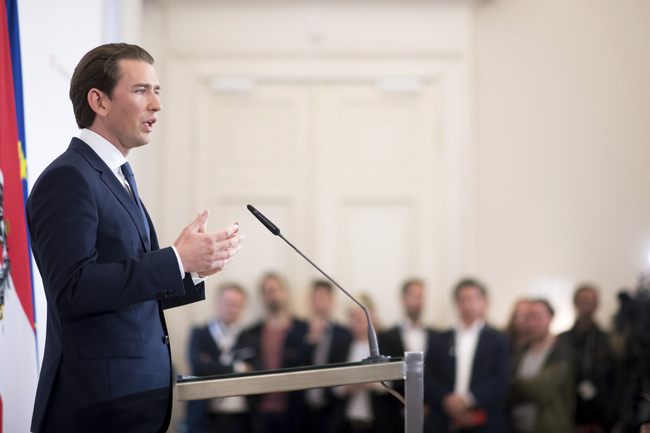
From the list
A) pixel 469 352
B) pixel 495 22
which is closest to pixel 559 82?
pixel 495 22

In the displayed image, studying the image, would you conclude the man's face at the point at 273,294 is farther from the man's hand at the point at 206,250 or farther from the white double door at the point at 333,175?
the man's hand at the point at 206,250

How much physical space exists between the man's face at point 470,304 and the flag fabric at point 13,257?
3294 millimetres

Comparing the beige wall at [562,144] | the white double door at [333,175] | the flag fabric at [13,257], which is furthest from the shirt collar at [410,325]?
the flag fabric at [13,257]

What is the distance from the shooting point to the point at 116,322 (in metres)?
1.63

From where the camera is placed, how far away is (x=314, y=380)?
1546mm

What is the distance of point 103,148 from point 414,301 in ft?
13.2

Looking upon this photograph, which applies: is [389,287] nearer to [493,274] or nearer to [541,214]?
[493,274]

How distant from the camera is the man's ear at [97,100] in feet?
5.87

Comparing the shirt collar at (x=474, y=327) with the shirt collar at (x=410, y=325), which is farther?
the shirt collar at (x=410, y=325)

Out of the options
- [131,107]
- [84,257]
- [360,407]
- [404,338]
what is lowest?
[360,407]

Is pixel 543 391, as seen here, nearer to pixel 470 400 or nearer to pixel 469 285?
pixel 470 400

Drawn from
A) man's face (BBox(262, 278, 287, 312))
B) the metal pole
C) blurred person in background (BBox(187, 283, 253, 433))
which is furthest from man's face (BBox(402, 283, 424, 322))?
the metal pole

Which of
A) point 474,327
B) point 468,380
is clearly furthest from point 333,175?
point 468,380

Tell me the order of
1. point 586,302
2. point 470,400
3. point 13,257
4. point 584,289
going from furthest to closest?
1. point 584,289
2. point 586,302
3. point 470,400
4. point 13,257
